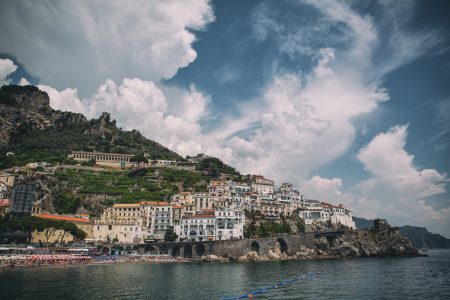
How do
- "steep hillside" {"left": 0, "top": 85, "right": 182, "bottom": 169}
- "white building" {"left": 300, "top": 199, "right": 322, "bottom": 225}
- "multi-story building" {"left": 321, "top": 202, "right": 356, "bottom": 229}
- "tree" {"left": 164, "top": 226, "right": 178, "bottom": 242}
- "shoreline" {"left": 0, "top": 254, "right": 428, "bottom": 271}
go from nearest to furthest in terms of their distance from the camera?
"shoreline" {"left": 0, "top": 254, "right": 428, "bottom": 271} < "tree" {"left": 164, "top": 226, "right": 178, "bottom": 242} < "white building" {"left": 300, "top": 199, "right": 322, "bottom": 225} < "multi-story building" {"left": 321, "top": 202, "right": 356, "bottom": 229} < "steep hillside" {"left": 0, "top": 85, "right": 182, "bottom": 169}

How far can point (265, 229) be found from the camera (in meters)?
87.7

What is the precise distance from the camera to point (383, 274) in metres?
49.9

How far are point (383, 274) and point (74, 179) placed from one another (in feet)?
306

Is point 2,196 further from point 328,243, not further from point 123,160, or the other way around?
point 328,243

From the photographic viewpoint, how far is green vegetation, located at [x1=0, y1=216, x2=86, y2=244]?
69125mm

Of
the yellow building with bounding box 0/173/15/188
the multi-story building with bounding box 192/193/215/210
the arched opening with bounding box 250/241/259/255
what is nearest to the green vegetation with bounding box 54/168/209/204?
the multi-story building with bounding box 192/193/215/210

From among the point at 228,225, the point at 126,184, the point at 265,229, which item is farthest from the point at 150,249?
the point at 126,184

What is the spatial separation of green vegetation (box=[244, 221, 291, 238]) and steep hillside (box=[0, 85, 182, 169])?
232 feet

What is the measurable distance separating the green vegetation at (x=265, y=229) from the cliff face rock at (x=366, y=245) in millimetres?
9920

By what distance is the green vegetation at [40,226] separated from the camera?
6912 cm

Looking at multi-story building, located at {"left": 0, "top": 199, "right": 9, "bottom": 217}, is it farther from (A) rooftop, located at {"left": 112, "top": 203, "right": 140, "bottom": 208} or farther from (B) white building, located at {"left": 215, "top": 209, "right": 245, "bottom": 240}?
(B) white building, located at {"left": 215, "top": 209, "right": 245, "bottom": 240}

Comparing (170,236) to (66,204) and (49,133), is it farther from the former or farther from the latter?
(49,133)

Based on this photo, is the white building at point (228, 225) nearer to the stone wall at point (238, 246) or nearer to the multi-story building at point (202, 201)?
the stone wall at point (238, 246)

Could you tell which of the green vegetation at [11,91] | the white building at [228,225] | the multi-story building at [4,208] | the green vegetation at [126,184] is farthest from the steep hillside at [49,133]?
the white building at [228,225]
